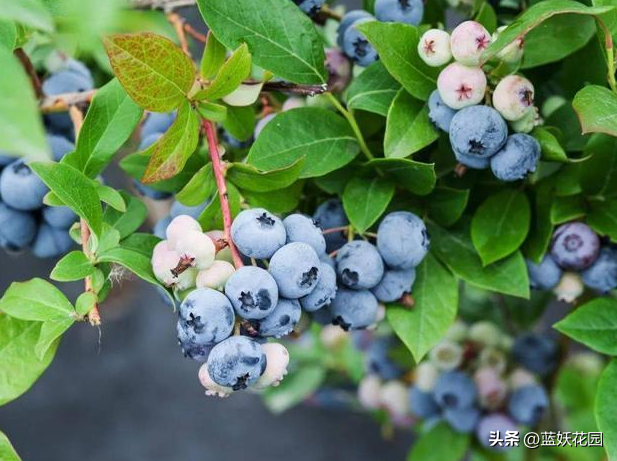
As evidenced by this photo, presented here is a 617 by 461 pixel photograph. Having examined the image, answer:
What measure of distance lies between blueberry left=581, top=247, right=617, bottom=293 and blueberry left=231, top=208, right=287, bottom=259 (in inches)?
14.1

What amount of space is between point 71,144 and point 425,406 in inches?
25.4

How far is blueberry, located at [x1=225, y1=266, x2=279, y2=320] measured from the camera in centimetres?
63

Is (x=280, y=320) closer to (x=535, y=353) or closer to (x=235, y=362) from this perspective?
(x=235, y=362)

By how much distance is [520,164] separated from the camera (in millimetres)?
734

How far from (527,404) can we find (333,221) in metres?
0.53

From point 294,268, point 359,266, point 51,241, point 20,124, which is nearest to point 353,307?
point 359,266

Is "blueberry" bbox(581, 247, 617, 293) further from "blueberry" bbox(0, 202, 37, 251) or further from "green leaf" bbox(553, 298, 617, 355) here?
"blueberry" bbox(0, 202, 37, 251)

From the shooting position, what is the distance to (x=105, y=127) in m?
0.77

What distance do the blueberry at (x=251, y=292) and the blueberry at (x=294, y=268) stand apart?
0.01 meters

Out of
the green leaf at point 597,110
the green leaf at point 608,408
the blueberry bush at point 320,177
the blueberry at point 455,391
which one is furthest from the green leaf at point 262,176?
the blueberry at point 455,391

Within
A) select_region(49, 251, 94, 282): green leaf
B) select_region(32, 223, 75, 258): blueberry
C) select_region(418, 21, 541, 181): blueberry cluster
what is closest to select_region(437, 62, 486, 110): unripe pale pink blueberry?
select_region(418, 21, 541, 181): blueberry cluster

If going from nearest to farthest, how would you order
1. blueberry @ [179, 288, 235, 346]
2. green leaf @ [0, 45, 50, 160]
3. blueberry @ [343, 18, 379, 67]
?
1. green leaf @ [0, 45, 50, 160]
2. blueberry @ [179, 288, 235, 346]
3. blueberry @ [343, 18, 379, 67]

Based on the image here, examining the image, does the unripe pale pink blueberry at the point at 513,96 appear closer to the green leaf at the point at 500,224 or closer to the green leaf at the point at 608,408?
the green leaf at the point at 500,224

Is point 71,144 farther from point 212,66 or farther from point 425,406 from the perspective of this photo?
point 425,406
